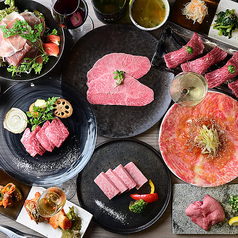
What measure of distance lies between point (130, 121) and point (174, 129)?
0.38 meters

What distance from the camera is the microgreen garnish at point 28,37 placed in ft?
5.94

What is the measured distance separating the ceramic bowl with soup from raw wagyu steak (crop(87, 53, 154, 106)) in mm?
279

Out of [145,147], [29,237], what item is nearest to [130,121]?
[145,147]

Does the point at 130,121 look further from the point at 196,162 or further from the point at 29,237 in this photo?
the point at 29,237

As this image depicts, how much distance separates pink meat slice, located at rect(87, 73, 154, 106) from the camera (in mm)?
2100

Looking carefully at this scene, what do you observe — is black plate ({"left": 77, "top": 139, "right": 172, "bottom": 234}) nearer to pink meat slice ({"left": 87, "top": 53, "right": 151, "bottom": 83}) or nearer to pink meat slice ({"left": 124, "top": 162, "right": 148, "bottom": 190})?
pink meat slice ({"left": 124, "top": 162, "right": 148, "bottom": 190})

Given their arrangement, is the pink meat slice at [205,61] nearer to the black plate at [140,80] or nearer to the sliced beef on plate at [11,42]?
the black plate at [140,80]

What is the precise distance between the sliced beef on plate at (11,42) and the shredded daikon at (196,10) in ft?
4.32

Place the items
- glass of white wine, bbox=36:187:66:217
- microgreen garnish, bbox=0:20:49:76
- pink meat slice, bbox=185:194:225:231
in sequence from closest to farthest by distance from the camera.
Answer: microgreen garnish, bbox=0:20:49:76 → glass of white wine, bbox=36:187:66:217 → pink meat slice, bbox=185:194:225:231

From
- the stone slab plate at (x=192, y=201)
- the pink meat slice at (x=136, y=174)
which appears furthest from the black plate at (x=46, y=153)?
the stone slab plate at (x=192, y=201)

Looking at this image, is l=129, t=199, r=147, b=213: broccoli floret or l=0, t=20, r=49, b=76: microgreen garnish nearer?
l=0, t=20, r=49, b=76: microgreen garnish

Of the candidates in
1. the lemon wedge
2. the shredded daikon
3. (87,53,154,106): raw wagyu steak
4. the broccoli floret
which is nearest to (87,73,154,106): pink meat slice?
(87,53,154,106): raw wagyu steak

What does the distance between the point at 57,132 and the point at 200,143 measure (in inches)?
46.1

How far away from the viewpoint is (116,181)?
2.08 m
